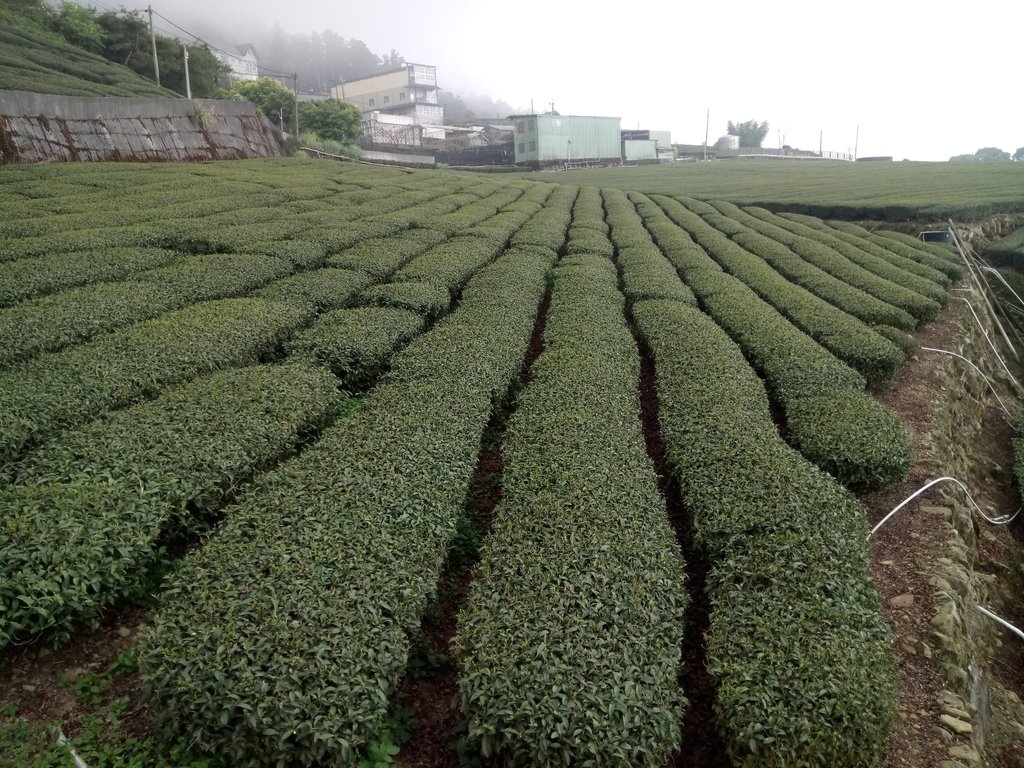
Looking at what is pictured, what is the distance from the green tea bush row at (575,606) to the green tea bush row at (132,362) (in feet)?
15.0

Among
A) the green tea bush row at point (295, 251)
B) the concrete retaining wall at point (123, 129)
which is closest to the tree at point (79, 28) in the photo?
the concrete retaining wall at point (123, 129)

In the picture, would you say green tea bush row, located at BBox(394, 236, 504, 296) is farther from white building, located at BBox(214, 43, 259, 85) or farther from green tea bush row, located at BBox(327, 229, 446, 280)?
white building, located at BBox(214, 43, 259, 85)

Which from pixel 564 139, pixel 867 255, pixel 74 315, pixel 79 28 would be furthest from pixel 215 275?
pixel 564 139

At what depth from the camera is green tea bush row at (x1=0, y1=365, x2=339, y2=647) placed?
4.98m

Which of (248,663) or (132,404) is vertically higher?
(132,404)

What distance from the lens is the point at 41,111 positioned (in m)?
23.5

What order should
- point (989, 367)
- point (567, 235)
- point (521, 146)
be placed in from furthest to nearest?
point (521, 146) → point (567, 235) → point (989, 367)

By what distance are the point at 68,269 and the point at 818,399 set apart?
13.2 meters

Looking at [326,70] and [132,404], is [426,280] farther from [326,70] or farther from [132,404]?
[326,70]

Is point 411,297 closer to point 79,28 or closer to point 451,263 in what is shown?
point 451,263

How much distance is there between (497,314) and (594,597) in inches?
302

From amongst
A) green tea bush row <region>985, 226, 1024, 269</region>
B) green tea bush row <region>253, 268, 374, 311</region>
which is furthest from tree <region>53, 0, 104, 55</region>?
green tea bush row <region>985, 226, 1024, 269</region>

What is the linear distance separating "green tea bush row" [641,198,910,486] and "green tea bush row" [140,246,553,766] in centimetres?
440

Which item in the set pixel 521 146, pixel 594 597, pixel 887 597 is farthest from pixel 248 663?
pixel 521 146
